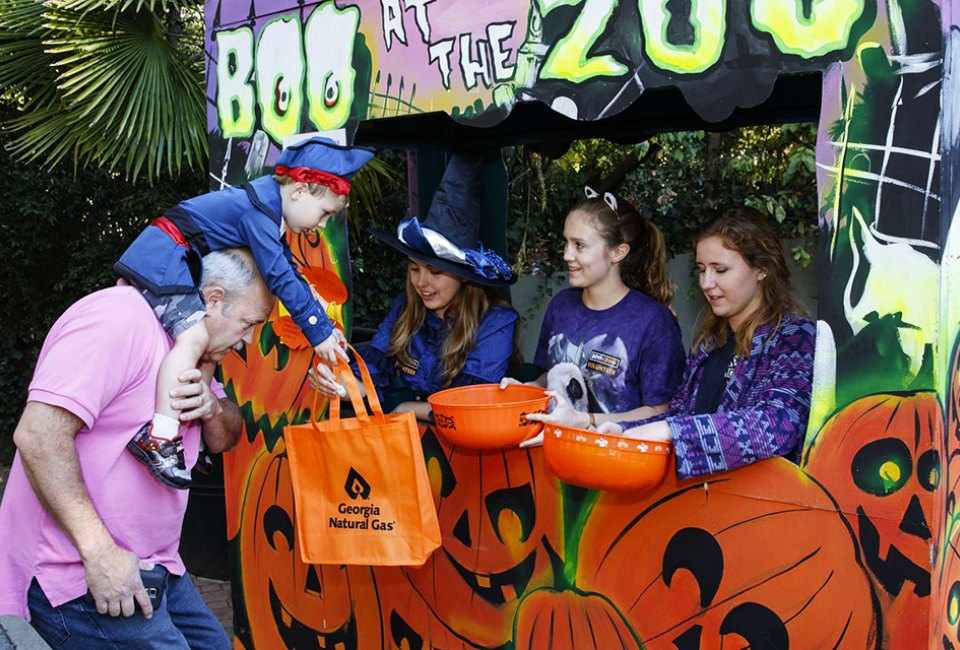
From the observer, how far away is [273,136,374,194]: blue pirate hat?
10.2ft

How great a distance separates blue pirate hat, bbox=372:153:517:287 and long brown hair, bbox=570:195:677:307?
43 centimetres

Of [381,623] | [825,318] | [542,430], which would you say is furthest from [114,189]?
[825,318]

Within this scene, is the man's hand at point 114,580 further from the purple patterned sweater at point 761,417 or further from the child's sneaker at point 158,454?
the purple patterned sweater at point 761,417

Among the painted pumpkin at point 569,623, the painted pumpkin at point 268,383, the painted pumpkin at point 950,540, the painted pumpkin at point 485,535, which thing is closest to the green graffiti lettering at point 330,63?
the painted pumpkin at point 268,383

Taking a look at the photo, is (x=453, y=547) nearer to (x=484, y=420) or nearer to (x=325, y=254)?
(x=484, y=420)

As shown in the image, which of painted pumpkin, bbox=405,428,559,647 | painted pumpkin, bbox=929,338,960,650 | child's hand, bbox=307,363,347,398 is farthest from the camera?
child's hand, bbox=307,363,347,398

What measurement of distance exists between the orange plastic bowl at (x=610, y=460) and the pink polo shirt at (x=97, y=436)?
1061 mm

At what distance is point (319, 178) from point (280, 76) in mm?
672

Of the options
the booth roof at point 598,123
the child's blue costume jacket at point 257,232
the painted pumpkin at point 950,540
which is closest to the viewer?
the painted pumpkin at point 950,540

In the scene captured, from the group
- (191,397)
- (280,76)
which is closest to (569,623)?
(191,397)

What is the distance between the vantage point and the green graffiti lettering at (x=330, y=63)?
336 cm

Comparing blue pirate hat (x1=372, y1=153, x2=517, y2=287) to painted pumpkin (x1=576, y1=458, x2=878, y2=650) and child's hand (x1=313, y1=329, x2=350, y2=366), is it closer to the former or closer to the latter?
child's hand (x1=313, y1=329, x2=350, y2=366)

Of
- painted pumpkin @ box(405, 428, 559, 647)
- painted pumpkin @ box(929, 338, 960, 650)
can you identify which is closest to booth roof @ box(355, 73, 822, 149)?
painted pumpkin @ box(405, 428, 559, 647)

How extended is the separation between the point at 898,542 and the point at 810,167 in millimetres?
5086
